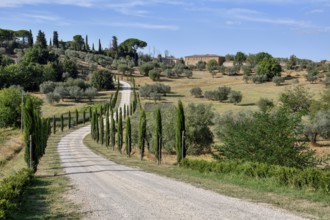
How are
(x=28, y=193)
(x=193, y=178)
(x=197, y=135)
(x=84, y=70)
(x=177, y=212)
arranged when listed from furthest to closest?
(x=84, y=70) → (x=197, y=135) → (x=193, y=178) → (x=28, y=193) → (x=177, y=212)

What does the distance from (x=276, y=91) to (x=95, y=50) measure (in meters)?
115

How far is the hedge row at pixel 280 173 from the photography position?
569 inches

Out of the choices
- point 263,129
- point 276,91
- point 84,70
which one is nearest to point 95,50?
point 84,70

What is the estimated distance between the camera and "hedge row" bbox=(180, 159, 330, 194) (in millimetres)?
14445

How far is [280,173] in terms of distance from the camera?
16484mm

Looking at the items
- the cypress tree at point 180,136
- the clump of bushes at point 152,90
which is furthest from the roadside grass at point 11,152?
the clump of bushes at point 152,90

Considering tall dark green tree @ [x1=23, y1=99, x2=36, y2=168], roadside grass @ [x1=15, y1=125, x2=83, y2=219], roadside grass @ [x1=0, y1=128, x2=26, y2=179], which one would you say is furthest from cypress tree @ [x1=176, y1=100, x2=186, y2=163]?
roadside grass @ [x1=0, y1=128, x2=26, y2=179]

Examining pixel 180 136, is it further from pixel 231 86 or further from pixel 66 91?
pixel 231 86

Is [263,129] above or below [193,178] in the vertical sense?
above

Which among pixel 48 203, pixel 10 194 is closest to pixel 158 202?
pixel 48 203

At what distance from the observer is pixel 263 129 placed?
24.4 m

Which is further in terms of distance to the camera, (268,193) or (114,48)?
(114,48)

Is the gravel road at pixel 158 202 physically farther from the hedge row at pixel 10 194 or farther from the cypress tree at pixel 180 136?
the cypress tree at pixel 180 136

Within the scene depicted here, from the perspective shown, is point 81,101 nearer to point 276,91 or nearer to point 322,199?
point 276,91
